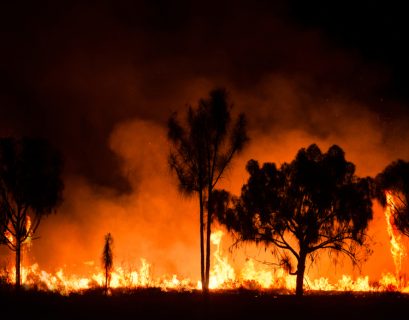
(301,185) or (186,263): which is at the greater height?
(301,185)

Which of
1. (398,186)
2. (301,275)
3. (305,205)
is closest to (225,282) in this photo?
(301,275)

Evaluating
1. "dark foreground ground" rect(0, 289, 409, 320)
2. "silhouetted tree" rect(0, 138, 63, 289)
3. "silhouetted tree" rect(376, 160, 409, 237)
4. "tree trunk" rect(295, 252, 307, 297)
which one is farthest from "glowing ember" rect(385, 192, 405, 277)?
"silhouetted tree" rect(0, 138, 63, 289)

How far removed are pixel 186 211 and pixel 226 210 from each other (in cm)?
1445

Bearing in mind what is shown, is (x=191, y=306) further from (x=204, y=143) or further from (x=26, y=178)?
(x=26, y=178)

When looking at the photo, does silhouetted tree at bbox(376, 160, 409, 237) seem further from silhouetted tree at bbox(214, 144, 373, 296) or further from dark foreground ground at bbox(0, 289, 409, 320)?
dark foreground ground at bbox(0, 289, 409, 320)

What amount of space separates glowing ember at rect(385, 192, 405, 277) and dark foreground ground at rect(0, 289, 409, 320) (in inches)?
207

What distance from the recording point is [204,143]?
79.3ft

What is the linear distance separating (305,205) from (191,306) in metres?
8.66

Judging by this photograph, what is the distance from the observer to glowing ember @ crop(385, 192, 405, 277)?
1089 inches

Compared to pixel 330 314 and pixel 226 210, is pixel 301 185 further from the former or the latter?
pixel 330 314

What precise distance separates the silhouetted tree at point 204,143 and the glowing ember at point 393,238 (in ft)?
31.8

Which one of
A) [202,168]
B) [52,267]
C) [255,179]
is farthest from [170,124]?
[52,267]

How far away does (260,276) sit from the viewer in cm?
3098

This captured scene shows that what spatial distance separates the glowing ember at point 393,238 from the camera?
27672mm
